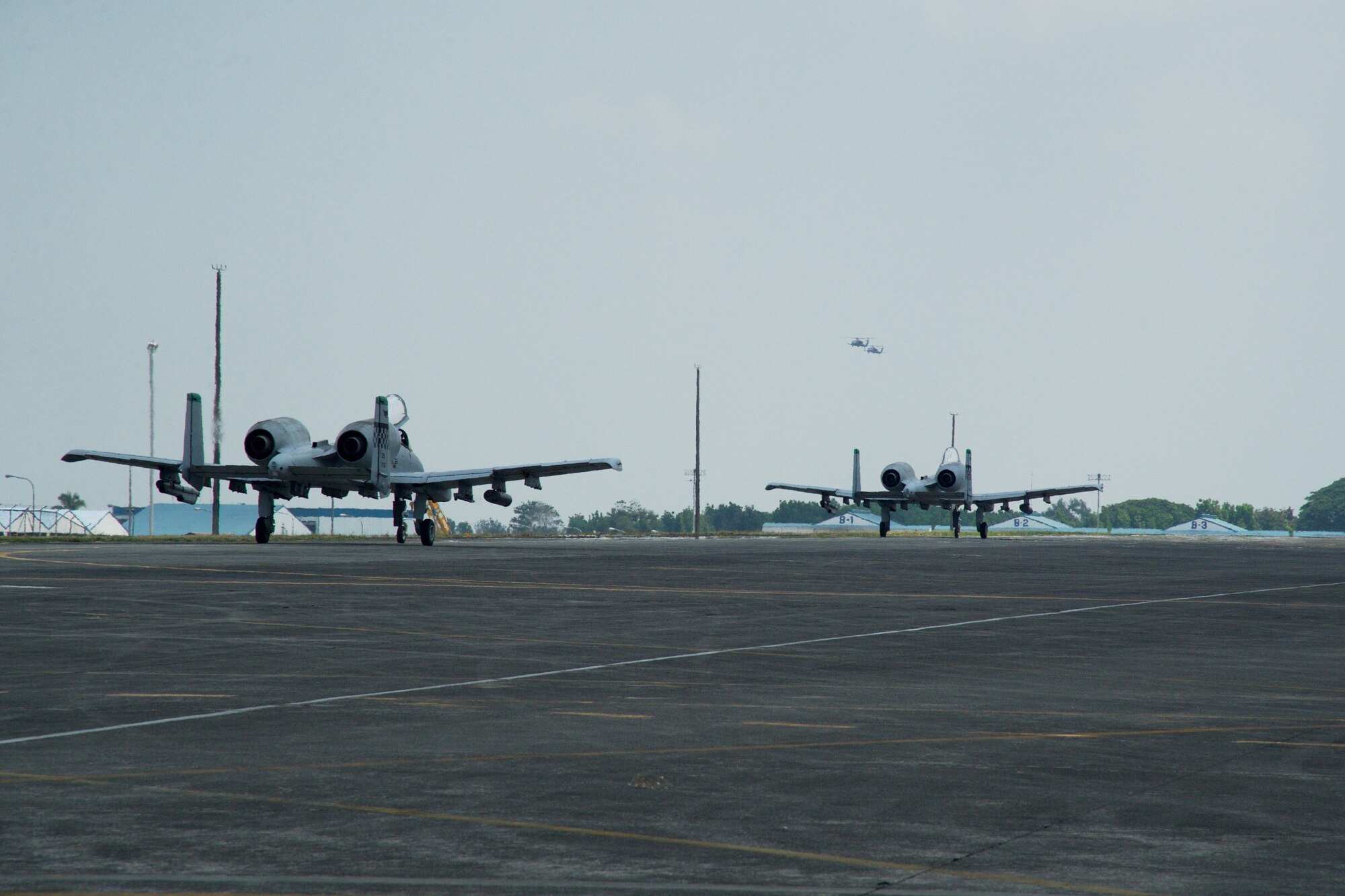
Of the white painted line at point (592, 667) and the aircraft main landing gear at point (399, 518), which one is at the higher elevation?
the aircraft main landing gear at point (399, 518)

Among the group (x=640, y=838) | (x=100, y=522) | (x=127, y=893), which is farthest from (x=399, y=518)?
(x=100, y=522)

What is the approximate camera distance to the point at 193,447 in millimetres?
48375

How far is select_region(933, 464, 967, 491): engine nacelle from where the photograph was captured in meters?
81.6

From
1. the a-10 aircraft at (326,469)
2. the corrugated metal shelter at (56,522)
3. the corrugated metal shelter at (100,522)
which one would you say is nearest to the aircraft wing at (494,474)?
the a-10 aircraft at (326,469)

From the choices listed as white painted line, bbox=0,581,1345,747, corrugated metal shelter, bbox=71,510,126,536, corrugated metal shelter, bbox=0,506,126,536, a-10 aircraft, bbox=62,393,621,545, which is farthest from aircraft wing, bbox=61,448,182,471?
corrugated metal shelter, bbox=71,510,126,536

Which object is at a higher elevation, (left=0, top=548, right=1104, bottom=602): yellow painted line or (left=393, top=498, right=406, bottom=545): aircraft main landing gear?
(left=393, top=498, right=406, bottom=545): aircraft main landing gear

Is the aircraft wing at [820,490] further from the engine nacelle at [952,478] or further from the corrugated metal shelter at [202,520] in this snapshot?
the corrugated metal shelter at [202,520]

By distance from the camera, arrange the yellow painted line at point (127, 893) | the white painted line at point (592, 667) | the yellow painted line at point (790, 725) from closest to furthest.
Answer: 1. the yellow painted line at point (127, 893)
2. the white painted line at point (592, 667)
3. the yellow painted line at point (790, 725)

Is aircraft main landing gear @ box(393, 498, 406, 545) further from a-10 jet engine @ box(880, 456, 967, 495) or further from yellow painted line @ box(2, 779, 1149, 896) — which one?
yellow painted line @ box(2, 779, 1149, 896)

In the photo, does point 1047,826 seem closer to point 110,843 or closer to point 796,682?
point 110,843

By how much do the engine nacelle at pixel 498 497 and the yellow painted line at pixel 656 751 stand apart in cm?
4244

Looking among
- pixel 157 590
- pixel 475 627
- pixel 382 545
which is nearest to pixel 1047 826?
pixel 475 627

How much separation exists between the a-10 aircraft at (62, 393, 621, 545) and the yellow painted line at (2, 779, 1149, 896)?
136ft

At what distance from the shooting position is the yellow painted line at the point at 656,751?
7695 millimetres
